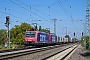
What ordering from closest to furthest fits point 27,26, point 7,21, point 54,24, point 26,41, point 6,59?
point 6,59, point 7,21, point 26,41, point 54,24, point 27,26

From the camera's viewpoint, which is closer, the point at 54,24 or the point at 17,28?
the point at 54,24

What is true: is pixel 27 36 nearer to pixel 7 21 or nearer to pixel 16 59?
pixel 7 21

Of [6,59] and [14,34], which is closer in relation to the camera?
[6,59]

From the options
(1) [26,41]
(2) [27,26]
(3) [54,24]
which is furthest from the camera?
(2) [27,26]

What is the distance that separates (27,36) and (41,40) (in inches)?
153

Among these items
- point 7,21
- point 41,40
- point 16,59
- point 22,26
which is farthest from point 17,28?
point 16,59

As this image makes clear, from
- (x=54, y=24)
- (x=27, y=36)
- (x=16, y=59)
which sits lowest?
(x=16, y=59)

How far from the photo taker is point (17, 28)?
3701 inches

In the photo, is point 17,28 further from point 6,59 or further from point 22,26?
point 6,59

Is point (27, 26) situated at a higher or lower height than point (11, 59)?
higher

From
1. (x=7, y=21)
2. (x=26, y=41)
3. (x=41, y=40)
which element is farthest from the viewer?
(x=41, y=40)

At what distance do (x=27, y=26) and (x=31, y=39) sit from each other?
51338 mm

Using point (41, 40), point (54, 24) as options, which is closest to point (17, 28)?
point (54, 24)

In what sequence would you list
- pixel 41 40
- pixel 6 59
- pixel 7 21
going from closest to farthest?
pixel 6 59, pixel 7 21, pixel 41 40
